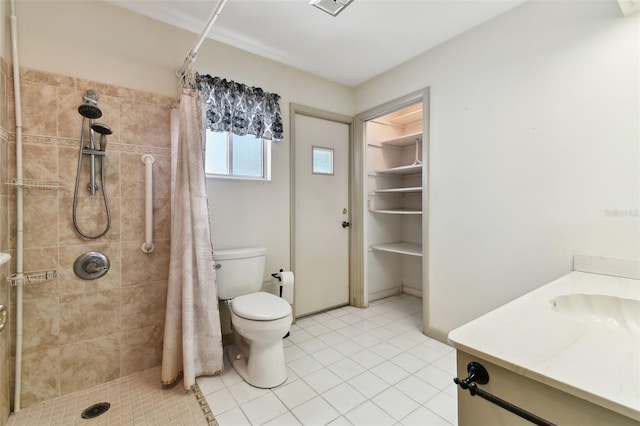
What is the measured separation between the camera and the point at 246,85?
2.31 meters

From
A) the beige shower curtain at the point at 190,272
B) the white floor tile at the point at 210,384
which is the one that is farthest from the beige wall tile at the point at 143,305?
the white floor tile at the point at 210,384

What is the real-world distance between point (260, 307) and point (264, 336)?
0.18 metres

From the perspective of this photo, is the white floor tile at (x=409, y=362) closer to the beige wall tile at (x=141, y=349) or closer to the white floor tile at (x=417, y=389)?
the white floor tile at (x=417, y=389)

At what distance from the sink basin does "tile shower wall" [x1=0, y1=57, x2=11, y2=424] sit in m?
2.47

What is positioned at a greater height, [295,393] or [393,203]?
[393,203]

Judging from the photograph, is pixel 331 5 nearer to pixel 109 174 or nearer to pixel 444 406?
pixel 109 174

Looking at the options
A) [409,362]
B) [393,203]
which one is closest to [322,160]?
[393,203]

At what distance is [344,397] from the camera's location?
1630 millimetres

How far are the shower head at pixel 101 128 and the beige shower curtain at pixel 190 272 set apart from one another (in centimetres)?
37

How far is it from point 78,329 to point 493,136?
290 centimetres

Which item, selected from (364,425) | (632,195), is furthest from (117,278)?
(632,195)

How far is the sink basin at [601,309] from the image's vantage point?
1.07 meters

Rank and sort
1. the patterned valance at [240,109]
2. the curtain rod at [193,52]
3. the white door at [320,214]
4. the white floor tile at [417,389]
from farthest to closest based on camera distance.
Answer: the white door at [320,214] → the patterned valance at [240,109] → the white floor tile at [417,389] → the curtain rod at [193,52]

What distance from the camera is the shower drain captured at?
4.90ft
